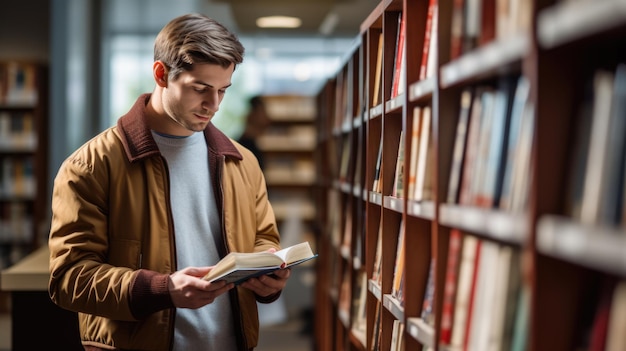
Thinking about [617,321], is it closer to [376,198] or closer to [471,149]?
[471,149]

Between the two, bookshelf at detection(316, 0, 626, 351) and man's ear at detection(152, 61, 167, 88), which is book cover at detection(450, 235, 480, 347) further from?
man's ear at detection(152, 61, 167, 88)

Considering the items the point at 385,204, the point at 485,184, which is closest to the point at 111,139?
the point at 385,204

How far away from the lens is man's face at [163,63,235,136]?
6.63 feet

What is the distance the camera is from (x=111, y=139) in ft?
6.77

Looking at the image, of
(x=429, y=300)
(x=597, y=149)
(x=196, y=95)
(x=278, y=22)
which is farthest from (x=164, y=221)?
(x=278, y=22)

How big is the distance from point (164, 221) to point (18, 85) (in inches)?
228

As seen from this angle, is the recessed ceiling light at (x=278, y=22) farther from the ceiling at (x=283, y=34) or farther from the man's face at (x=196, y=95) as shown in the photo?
the man's face at (x=196, y=95)

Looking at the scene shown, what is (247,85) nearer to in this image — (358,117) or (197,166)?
(358,117)

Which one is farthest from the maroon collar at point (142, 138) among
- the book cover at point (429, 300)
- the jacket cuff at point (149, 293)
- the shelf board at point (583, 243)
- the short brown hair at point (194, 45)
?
the shelf board at point (583, 243)

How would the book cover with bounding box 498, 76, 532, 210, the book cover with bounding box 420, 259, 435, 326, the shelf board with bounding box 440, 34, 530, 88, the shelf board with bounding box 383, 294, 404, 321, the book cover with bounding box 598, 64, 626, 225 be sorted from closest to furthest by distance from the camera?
the book cover with bounding box 598, 64, 626, 225 < the shelf board with bounding box 440, 34, 530, 88 < the book cover with bounding box 498, 76, 532, 210 < the book cover with bounding box 420, 259, 435, 326 < the shelf board with bounding box 383, 294, 404, 321

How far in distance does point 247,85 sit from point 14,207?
2987 millimetres

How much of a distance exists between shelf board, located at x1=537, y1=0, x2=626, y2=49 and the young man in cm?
112

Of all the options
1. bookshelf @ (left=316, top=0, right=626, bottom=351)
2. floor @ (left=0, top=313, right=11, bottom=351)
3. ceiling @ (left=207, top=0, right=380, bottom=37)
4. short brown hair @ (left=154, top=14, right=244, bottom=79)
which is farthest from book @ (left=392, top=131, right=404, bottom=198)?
ceiling @ (left=207, top=0, right=380, bottom=37)

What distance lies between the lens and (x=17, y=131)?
7.16 meters
